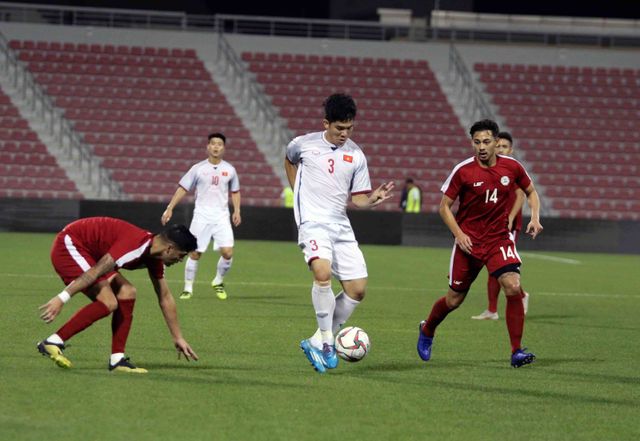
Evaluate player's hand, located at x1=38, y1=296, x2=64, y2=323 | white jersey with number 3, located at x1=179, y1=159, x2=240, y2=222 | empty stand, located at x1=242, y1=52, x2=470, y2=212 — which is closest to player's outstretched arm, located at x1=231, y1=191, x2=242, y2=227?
white jersey with number 3, located at x1=179, y1=159, x2=240, y2=222

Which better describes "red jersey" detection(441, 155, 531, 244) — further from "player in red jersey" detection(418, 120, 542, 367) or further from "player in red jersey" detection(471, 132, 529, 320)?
"player in red jersey" detection(471, 132, 529, 320)

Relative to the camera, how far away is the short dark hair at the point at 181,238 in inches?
322

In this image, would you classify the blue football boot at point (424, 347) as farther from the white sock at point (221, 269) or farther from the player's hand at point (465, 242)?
the white sock at point (221, 269)

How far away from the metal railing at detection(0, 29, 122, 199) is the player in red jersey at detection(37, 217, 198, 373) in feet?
85.3

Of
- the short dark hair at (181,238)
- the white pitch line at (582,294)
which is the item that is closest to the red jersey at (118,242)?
the short dark hair at (181,238)

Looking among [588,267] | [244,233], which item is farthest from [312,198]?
[244,233]

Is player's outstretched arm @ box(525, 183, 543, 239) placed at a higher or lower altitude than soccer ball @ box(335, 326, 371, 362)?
higher

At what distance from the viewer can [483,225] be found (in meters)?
10.2

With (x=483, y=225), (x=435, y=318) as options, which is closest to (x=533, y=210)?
(x=483, y=225)

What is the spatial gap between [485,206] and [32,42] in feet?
101

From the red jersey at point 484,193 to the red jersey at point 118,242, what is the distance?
2.83 m

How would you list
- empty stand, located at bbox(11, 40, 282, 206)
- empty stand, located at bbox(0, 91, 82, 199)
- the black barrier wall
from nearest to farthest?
the black barrier wall → empty stand, located at bbox(0, 91, 82, 199) → empty stand, located at bbox(11, 40, 282, 206)

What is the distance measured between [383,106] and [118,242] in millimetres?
31050

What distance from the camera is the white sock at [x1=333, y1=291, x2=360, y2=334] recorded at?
382 inches
